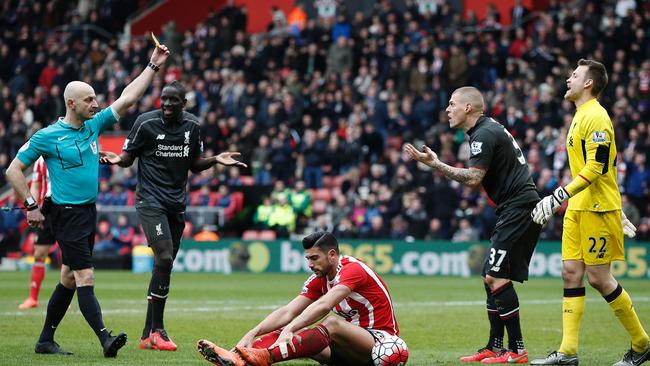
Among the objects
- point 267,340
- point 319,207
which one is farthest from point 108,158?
point 319,207

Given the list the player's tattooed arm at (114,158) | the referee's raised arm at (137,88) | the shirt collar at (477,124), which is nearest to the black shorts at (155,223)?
the player's tattooed arm at (114,158)

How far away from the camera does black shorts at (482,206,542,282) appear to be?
33.5 feet

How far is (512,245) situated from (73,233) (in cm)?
415

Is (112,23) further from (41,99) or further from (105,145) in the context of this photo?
(105,145)

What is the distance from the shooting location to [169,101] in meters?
11.4

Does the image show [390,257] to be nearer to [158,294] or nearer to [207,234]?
[207,234]

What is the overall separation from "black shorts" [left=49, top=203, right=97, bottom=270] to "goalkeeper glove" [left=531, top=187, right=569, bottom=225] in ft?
13.9

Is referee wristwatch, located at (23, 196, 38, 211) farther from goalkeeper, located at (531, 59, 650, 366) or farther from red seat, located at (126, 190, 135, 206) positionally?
red seat, located at (126, 190, 135, 206)

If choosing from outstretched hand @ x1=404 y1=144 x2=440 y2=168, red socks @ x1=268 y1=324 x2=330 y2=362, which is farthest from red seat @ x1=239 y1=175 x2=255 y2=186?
red socks @ x1=268 y1=324 x2=330 y2=362

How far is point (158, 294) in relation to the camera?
11.2 meters

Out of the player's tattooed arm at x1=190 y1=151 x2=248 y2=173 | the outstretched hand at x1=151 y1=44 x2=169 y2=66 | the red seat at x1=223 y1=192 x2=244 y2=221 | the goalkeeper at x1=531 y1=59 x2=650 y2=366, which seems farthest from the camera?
the red seat at x1=223 y1=192 x2=244 y2=221

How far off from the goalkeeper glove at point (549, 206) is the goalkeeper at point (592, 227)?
26cm

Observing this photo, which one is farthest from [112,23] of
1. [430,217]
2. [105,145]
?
[430,217]

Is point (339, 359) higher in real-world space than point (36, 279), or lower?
lower
